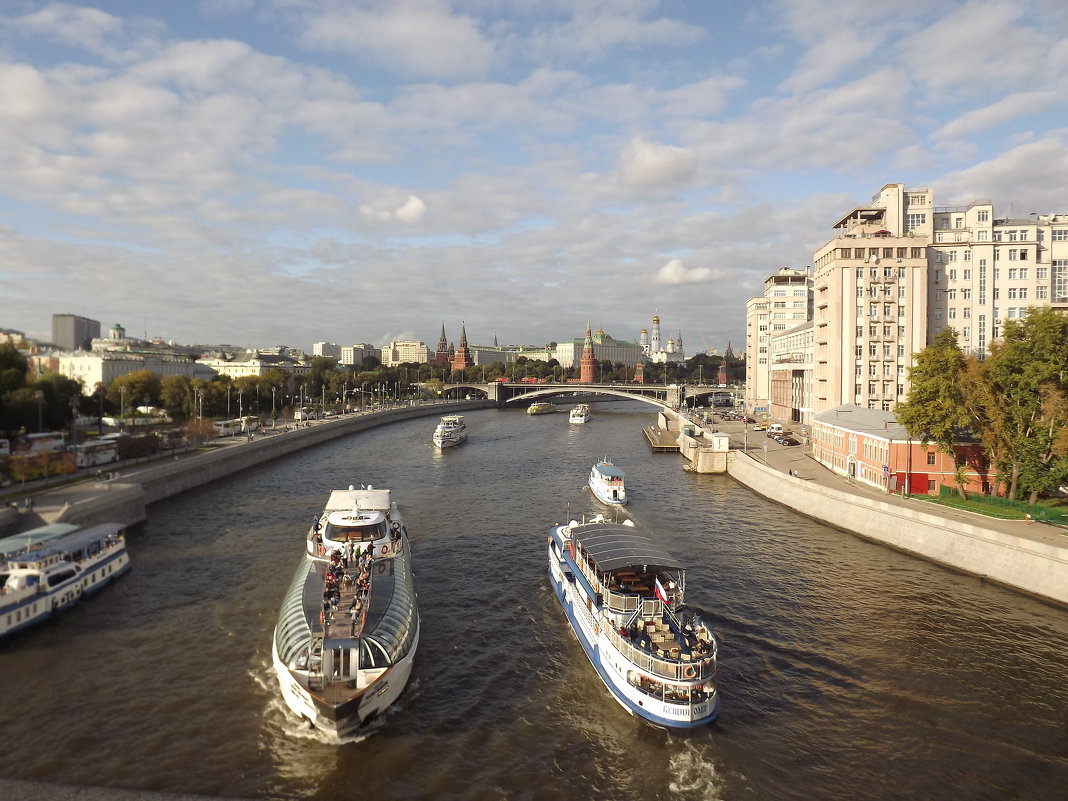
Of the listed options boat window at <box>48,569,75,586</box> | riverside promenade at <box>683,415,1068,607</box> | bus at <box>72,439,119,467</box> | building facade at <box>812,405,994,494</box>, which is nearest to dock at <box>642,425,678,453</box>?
riverside promenade at <box>683,415,1068,607</box>

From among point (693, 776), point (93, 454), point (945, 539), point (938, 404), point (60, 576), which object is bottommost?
point (693, 776)

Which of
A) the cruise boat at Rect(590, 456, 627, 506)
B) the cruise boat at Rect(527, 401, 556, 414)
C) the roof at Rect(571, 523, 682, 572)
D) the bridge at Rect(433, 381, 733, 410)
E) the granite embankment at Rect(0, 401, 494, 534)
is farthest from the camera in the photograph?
the cruise boat at Rect(527, 401, 556, 414)

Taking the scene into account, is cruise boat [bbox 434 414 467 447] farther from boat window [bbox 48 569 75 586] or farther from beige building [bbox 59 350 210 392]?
beige building [bbox 59 350 210 392]

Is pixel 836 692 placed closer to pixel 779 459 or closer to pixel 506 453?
pixel 779 459

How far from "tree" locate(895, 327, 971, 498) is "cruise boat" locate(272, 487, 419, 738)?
120 feet

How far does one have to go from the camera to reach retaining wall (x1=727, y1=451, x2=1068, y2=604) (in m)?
31.4

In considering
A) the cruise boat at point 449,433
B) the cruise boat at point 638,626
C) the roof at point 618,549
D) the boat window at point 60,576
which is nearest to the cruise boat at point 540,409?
the cruise boat at point 449,433

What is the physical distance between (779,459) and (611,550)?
44.7 metres

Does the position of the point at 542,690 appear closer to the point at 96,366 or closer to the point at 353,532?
the point at 353,532

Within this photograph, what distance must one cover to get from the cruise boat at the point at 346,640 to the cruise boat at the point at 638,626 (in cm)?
715

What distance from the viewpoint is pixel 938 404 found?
42500 mm

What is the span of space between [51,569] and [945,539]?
1851 inches

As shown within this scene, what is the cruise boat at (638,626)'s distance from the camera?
20.2m

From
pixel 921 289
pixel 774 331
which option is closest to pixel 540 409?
pixel 774 331
